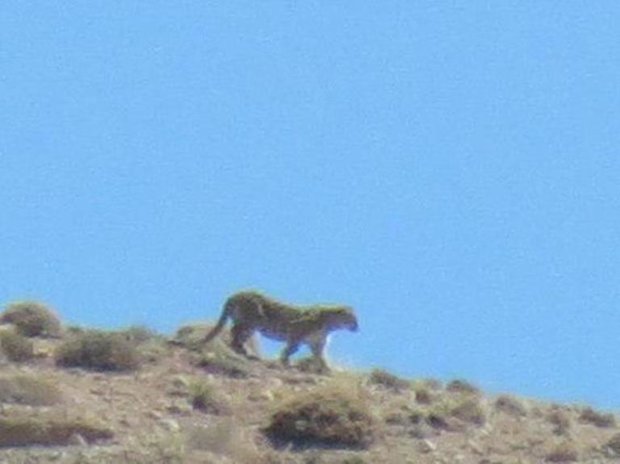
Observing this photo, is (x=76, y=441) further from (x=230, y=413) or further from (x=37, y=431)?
(x=230, y=413)

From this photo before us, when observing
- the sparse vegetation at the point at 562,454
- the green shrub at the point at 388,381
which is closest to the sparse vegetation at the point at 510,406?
the green shrub at the point at 388,381

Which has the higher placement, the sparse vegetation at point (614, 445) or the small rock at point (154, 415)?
the sparse vegetation at point (614, 445)

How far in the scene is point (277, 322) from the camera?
1447 inches

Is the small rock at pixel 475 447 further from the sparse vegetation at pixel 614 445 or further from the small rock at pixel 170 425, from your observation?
the small rock at pixel 170 425

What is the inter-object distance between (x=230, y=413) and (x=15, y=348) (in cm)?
394

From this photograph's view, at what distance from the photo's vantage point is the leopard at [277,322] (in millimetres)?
36625

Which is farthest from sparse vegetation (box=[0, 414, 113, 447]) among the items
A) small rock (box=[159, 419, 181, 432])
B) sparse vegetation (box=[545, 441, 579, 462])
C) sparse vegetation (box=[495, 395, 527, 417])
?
sparse vegetation (box=[495, 395, 527, 417])

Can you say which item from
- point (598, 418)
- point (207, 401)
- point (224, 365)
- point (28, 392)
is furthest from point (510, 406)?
point (28, 392)

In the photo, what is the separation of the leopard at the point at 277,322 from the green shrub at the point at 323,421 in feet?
A: 19.8

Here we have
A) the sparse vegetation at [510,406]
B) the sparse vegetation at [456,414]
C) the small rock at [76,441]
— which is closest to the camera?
the small rock at [76,441]

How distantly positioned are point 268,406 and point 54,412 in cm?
340

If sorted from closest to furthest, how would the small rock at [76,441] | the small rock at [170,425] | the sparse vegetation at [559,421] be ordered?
the small rock at [76,441] < the small rock at [170,425] < the sparse vegetation at [559,421]

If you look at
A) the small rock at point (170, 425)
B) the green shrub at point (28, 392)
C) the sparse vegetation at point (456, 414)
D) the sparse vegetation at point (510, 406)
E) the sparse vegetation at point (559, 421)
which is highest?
the sparse vegetation at point (510, 406)

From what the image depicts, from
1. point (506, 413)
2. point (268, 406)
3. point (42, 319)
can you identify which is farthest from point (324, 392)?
point (42, 319)
